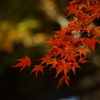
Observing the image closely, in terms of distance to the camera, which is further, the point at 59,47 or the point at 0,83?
the point at 0,83

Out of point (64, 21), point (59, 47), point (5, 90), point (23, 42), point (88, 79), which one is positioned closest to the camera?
point (59, 47)

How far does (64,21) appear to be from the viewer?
10.9ft

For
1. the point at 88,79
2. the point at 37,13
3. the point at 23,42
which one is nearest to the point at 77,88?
the point at 88,79

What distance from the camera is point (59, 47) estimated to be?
87.1 inches

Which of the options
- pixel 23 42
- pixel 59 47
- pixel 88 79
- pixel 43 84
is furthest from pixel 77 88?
pixel 59 47

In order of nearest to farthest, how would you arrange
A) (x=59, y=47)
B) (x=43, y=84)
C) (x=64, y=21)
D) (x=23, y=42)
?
(x=59, y=47), (x=64, y=21), (x=23, y=42), (x=43, y=84)

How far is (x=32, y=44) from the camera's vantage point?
4531 mm

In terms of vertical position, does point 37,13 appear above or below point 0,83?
above

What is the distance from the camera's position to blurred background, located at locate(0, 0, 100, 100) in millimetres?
4191

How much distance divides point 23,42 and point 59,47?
2643 mm

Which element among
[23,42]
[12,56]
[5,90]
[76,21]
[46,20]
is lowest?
[5,90]

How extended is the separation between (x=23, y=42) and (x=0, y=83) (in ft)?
5.91

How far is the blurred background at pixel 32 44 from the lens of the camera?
4.19m

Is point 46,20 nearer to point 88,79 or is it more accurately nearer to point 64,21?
point 64,21
